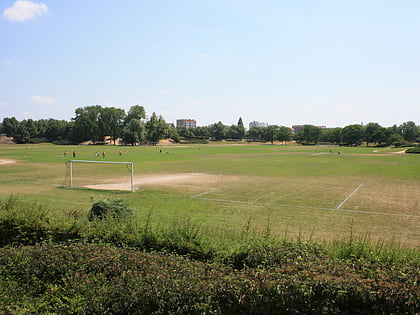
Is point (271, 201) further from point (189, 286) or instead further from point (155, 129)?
point (155, 129)

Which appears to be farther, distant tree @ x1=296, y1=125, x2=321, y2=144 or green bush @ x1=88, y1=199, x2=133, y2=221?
distant tree @ x1=296, y1=125, x2=321, y2=144

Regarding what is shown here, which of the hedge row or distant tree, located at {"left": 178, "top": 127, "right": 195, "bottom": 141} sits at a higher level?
distant tree, located at {"left": 178, "top": 127, "right": 195, "bottom": 141}

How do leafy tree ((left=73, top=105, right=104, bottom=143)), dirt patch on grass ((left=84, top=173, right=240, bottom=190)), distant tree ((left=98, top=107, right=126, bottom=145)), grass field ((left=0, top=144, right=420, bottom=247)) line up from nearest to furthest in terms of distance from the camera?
grass field ((left=0, top=144, right=420, bottom=247)) < dirt patch on grass ((left=84, top=173, right=240, bottom=190)) < leafy tree ((left=73, top=105, right=104, bottom=143)) < distant tree ((left=98, top=107, right=126, bottom=145))

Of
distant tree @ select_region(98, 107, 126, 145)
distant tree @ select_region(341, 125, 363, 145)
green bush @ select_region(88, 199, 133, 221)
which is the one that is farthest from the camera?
distant tree @ select_region(341, 125, 363, 145)

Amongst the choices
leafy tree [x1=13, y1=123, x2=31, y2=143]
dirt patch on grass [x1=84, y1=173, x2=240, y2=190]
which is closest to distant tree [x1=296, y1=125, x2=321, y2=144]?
leafy tree [x1=13, y1=123, x2=31, y2=143]

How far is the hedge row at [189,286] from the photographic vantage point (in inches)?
179

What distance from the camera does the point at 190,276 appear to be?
5.59m

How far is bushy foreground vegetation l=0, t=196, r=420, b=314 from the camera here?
4609 mm

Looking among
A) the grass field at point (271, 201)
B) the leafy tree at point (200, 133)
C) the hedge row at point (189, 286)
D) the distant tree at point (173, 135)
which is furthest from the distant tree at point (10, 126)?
the hedge row at point (189, 286)

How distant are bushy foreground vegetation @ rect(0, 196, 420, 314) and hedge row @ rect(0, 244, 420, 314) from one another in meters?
0.01

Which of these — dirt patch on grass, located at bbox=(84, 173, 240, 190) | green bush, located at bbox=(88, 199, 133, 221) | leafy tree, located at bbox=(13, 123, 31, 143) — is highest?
leafy tree, located at bbox=(13, 123, 31, 143)

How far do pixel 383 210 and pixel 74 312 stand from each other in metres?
16.3

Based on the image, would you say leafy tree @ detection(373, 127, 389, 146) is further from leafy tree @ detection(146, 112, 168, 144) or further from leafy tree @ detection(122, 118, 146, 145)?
leafy tree @ detection(122, 118, 146, 145)

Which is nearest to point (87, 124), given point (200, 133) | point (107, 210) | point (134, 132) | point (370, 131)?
point (134, 132)
